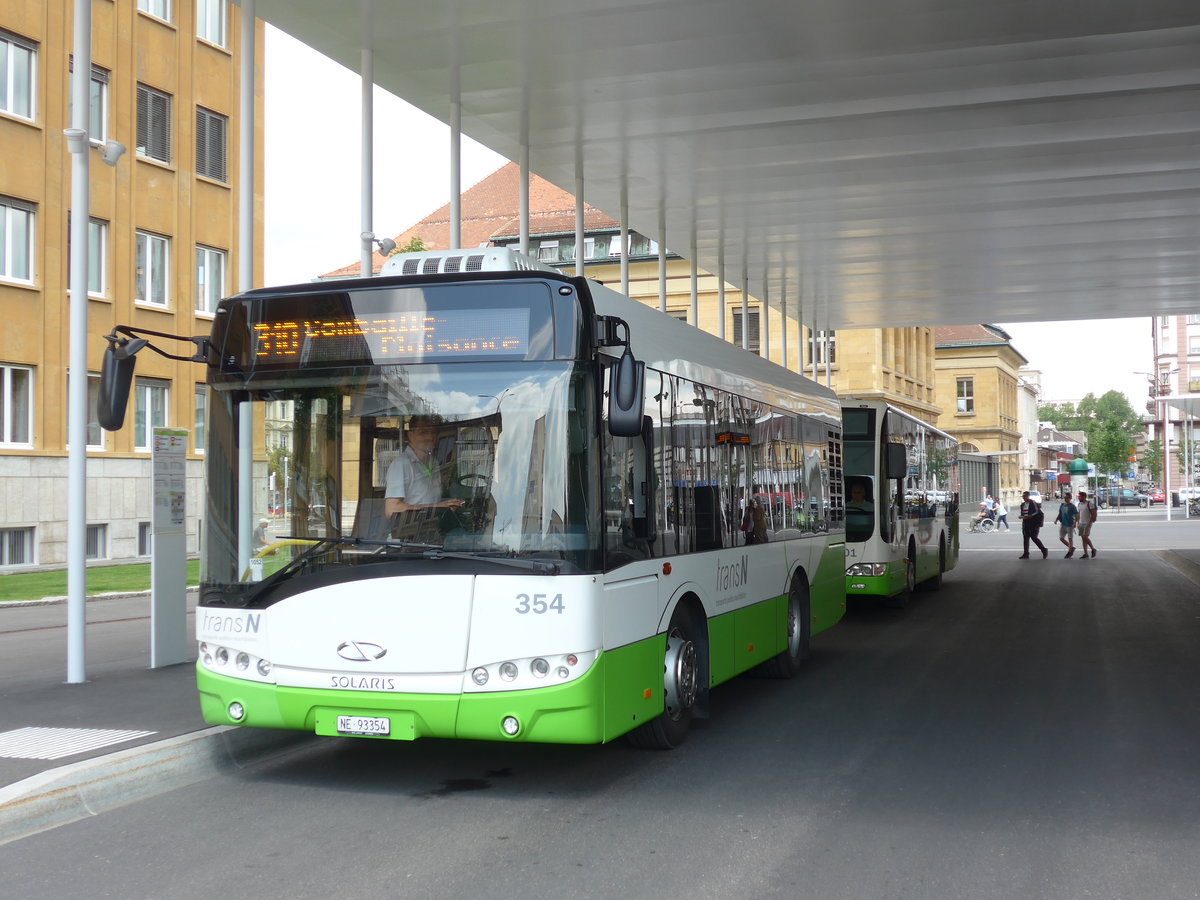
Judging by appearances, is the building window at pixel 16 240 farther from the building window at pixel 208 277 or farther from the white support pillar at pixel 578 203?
the white support pillar at pixel 578 203

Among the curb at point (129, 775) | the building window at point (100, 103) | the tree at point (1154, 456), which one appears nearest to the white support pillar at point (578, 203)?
the curb at point (129, 775)

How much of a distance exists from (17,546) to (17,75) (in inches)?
397

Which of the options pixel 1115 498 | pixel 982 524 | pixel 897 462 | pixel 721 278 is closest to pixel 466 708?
pixel 897 462

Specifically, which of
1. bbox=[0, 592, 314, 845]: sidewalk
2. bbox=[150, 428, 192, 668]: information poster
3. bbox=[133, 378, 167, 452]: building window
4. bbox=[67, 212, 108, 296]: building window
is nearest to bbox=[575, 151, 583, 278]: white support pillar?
bbox=[150, 428, 192, 668]: information poster

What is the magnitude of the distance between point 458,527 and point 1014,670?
295 inches

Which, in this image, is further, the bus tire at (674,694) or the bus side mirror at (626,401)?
the bus tire at (674,694)

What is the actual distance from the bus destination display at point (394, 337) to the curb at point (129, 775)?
242cm

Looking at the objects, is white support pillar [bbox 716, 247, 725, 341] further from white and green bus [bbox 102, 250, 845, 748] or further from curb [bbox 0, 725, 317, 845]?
curb [bbox 0, 725, 317, 845]

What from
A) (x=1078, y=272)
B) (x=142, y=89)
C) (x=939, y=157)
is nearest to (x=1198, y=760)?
(x=939, y=157)

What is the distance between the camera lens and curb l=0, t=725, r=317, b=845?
6.45 meters

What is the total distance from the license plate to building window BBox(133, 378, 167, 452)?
24702mm

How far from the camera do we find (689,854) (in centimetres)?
596

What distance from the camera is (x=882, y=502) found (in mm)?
18031

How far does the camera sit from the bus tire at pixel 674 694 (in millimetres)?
8203
